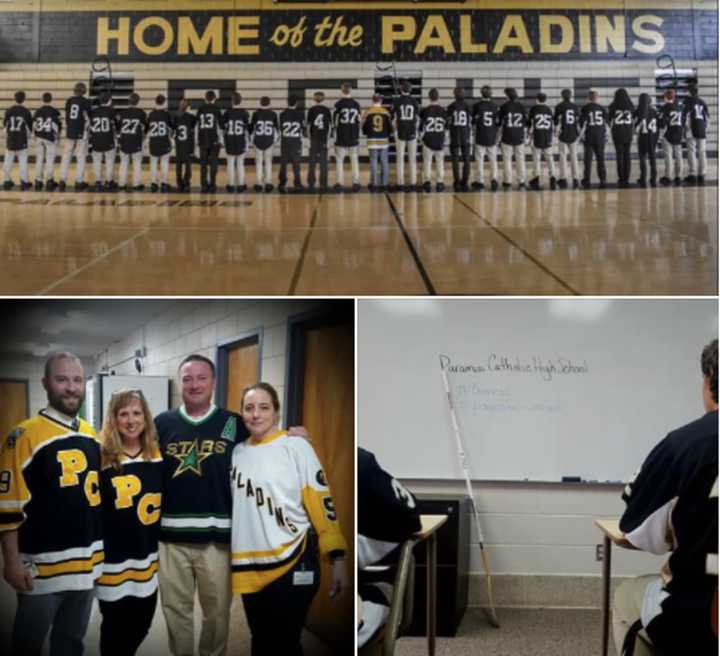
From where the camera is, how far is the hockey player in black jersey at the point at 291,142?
7688 millimetres

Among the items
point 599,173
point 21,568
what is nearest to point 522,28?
point 599,173

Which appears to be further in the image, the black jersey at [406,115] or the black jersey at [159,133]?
the black jersey at [159,133]

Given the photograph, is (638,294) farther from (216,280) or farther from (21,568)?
(21,568)

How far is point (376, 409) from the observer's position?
12.1 ft

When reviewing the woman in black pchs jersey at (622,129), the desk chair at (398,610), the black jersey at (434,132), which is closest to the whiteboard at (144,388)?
the desk chair at (398,610)

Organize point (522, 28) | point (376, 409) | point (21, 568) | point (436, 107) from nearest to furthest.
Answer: point (21, 568)
point (376, 409)
point (522, 28)
point (436, 107)

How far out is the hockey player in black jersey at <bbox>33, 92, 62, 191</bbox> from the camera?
24.7ft

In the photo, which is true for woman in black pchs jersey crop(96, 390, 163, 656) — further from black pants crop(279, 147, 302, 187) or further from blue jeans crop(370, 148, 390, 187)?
blue jeans crop(370, 148, 390, 187)

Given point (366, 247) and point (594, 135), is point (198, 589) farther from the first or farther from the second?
point (594, 135)

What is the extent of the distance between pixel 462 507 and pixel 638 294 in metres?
1.15

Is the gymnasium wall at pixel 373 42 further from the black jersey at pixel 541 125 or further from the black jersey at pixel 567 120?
the black jersey at pixel 541 125

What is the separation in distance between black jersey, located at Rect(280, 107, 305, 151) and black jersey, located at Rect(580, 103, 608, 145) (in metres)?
2.30

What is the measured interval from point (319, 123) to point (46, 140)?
2303 millimetres

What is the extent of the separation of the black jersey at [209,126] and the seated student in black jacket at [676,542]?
562cm
